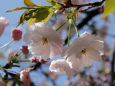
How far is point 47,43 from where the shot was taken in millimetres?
1252

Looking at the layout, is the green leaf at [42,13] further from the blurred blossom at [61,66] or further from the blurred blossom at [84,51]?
the blurred blossom at [61,66]

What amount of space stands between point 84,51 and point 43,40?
0.84ft

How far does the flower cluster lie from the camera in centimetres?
113

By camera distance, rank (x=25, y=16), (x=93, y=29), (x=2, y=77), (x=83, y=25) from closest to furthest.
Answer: (x=25, y=16), (x=2, y=77), (x=83, y=25), (x=93, y=29)

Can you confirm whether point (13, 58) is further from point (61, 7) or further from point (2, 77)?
point (61, 7)

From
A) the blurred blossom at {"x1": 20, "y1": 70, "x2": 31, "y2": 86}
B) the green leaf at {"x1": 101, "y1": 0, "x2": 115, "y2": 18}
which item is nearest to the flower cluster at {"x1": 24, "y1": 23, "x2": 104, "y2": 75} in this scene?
the blurred blossom at {"x1": 20, "y1": 70, "x2": 31, "y2": 86}

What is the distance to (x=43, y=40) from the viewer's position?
1.27 metres

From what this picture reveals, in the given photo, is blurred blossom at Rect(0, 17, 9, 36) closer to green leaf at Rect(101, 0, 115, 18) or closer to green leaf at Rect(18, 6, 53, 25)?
green leaf at Rect(18, 6, 53, 25)

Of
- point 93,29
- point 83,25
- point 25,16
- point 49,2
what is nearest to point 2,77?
point 25,16

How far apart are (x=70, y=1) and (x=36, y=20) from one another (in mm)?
195

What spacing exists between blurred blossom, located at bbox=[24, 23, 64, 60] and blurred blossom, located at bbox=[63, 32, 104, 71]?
0.06 meters

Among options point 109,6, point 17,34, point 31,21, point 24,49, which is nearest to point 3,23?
point 17,34

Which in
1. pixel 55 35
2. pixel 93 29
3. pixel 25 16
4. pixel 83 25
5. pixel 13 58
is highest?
pixel 25 16

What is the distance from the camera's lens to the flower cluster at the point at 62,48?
44.4 inches
